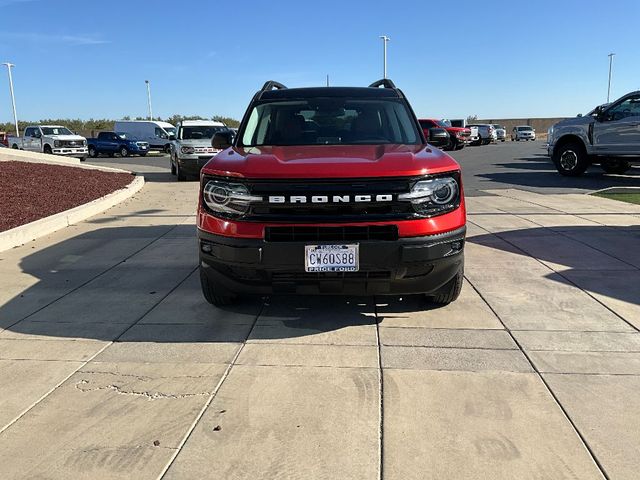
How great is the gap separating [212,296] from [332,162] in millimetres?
1518

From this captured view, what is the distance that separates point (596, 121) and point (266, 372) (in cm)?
1358

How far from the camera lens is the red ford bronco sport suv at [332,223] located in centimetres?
359

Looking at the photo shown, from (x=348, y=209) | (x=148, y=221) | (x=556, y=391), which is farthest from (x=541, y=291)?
(x=148, y=221)

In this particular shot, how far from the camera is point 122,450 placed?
2.62m

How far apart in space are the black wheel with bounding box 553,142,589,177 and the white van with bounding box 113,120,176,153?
2799 centimetres

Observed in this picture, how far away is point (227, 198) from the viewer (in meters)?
3.77

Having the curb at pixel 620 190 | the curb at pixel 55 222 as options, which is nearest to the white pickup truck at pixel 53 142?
the curb at pixel 55 222

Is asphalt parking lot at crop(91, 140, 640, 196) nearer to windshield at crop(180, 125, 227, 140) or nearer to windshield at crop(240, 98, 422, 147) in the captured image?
windshield at crop(180, 125, 227, 140)

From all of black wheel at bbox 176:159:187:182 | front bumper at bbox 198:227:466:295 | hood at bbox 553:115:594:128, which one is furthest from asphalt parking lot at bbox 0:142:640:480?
black wheel at bbox 176:159:187:182

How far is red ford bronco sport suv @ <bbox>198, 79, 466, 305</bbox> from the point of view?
359 centimetres

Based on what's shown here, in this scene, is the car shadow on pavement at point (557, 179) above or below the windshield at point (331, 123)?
below

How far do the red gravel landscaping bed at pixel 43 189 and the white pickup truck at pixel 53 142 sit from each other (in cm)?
1550

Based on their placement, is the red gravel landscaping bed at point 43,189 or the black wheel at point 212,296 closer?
the black wheel at point 212,296

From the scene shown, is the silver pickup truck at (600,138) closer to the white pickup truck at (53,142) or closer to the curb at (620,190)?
the curb at (620,190)
